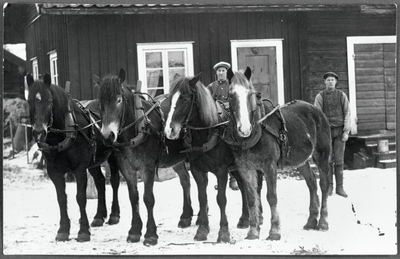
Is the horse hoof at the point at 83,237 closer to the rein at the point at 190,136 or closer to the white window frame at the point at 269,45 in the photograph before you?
the rein at the point at 190,136

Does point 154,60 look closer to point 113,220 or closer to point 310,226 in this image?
point 113,220

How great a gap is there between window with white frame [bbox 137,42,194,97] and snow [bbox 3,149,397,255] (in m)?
2.01

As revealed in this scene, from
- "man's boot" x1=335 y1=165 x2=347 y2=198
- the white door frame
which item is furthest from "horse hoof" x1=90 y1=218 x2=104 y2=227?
the white door frame

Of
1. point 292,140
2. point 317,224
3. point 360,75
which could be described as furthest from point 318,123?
point 360,75

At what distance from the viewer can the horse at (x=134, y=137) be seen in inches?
252

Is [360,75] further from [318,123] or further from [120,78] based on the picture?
[120,78]

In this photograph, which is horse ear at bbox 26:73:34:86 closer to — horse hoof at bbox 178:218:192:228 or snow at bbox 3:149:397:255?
snow at bbox 3:149:397:255

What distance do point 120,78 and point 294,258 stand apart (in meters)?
3.09

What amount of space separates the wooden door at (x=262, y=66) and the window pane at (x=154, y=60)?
1469 mm

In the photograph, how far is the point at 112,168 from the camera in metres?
7.92

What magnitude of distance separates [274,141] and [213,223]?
1672mm

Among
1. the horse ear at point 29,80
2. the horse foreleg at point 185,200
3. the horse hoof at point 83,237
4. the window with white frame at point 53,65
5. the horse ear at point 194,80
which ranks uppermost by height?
the window with white frame at point 53,65

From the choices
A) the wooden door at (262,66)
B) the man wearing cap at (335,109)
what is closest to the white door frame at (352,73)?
the man wearing cap at (335,109)

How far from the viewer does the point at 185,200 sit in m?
7.81
